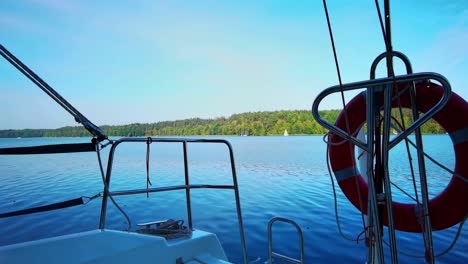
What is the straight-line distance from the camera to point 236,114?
164 feet

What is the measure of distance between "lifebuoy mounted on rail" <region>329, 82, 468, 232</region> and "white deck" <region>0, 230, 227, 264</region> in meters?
0.90

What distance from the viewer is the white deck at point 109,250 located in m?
1.26

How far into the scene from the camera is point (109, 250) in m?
1.38

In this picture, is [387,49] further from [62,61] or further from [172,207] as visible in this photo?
[62,61]

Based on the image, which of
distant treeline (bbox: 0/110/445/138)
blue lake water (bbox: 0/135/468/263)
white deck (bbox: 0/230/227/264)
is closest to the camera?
white deck (bbox: 0/230/227/264)

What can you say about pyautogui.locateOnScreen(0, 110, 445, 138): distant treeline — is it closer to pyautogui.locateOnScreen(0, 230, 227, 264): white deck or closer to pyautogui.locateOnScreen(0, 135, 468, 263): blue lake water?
pyautogui.locateOnScreen(0, 135, 468, 263): blue lake water

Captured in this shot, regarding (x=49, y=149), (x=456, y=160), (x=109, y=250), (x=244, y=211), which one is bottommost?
(x=244, y=211)

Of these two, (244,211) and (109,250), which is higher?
(109,250)

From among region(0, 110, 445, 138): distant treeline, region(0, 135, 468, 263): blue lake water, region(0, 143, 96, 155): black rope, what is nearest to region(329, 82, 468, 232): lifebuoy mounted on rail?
region(0, 143, 96, 155): black rope

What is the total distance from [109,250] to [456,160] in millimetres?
1798

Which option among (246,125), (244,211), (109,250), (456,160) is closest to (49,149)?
(109,250)

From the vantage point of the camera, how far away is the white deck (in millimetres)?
1257

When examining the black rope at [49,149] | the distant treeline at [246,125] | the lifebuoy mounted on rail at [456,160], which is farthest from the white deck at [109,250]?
the distant treeline at [246,125]

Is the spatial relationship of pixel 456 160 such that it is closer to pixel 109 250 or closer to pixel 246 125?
pixel 109 250
